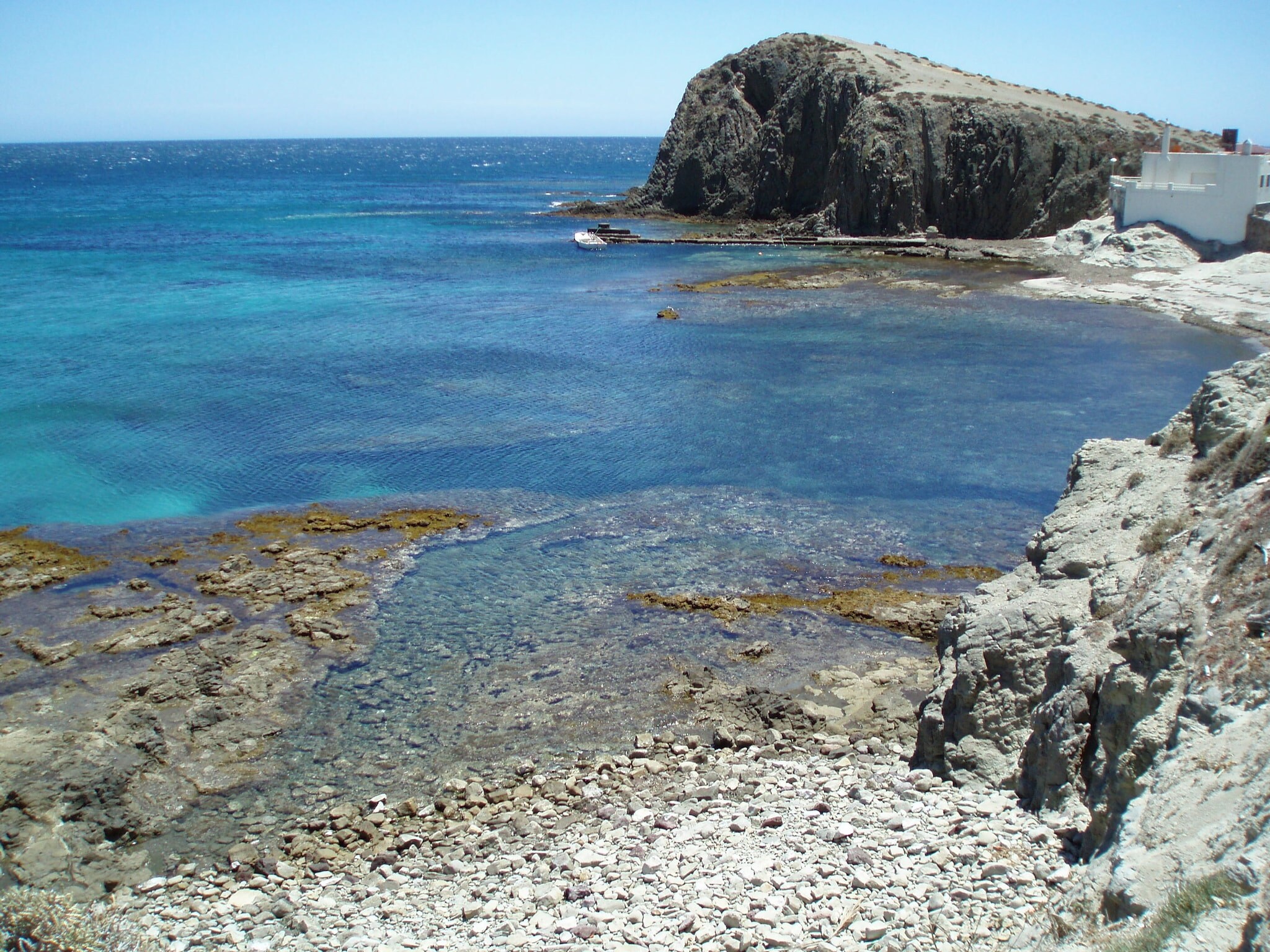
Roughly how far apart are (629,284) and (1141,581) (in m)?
49.3

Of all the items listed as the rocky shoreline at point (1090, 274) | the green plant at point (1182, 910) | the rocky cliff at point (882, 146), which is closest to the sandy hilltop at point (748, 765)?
the green plant at point (1182, 910)

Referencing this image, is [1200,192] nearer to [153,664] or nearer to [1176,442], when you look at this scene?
[1176,442]

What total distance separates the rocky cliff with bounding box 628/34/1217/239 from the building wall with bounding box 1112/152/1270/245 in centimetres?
1176

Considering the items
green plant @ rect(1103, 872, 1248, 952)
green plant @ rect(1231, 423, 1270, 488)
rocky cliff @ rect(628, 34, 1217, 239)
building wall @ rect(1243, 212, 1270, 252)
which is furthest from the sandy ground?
green plant @ rect(1103, 872, 1248, 952)

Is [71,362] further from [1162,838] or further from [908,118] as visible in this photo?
[908,118]

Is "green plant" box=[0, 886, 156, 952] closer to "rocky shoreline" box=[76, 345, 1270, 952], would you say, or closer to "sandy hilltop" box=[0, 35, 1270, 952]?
"sandy hilltop" box=[0, 35, 1270, 952]

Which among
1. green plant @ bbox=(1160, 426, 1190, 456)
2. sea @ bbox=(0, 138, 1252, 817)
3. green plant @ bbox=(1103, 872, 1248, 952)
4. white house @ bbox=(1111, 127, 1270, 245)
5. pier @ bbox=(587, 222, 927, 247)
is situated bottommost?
sea @ bbox=(0, 138, 1252, 817)

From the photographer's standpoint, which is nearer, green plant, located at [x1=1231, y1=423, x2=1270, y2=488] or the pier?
green plant, located at [x1=1231, y1=423, x2=1270, y2=488]

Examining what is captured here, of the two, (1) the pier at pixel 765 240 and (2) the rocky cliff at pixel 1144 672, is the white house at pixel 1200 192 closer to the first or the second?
(1) the pier at pixel 765 240

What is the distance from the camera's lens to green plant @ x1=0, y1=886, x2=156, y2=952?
10.0 m

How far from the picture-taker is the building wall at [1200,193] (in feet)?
170

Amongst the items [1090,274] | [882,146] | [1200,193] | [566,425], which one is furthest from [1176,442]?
[882,146]

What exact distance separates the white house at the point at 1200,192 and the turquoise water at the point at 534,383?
1087 centimetres

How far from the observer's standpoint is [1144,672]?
1029 centimetres
